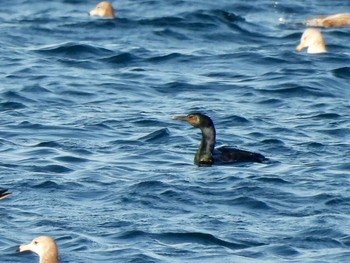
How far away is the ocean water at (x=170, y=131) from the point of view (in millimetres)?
13930

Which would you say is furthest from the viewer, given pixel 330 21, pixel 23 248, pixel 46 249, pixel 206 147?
pixel 330 21

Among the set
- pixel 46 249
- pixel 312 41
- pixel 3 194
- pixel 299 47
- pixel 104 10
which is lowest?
pixel 299 47

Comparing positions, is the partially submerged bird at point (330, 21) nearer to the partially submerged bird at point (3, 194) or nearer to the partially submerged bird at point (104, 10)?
the partially submerged bird at point (104, 10)

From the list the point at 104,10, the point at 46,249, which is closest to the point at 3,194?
the point at 46,249

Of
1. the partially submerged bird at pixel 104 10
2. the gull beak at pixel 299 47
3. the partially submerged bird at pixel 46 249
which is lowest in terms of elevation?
the gull beak at pixel 299 47

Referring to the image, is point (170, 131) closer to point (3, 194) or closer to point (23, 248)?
point (3, 194)

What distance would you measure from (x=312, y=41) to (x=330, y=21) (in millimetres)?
2369

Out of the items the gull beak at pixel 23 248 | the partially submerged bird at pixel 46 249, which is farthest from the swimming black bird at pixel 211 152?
the partially submerged bird at pixel 46 249

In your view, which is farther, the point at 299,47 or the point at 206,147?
the point at 299,47

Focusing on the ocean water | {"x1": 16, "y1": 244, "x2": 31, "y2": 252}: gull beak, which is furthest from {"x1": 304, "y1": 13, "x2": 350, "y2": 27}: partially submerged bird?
{"x1": 16, "y1": 244, "x2": 31, "y2": 252}: gull beak

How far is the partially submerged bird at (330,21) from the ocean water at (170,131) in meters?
0.20

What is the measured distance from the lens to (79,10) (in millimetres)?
28375

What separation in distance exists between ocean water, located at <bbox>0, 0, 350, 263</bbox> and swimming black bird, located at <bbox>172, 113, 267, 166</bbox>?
0.15 m

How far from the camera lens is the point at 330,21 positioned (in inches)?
1048
